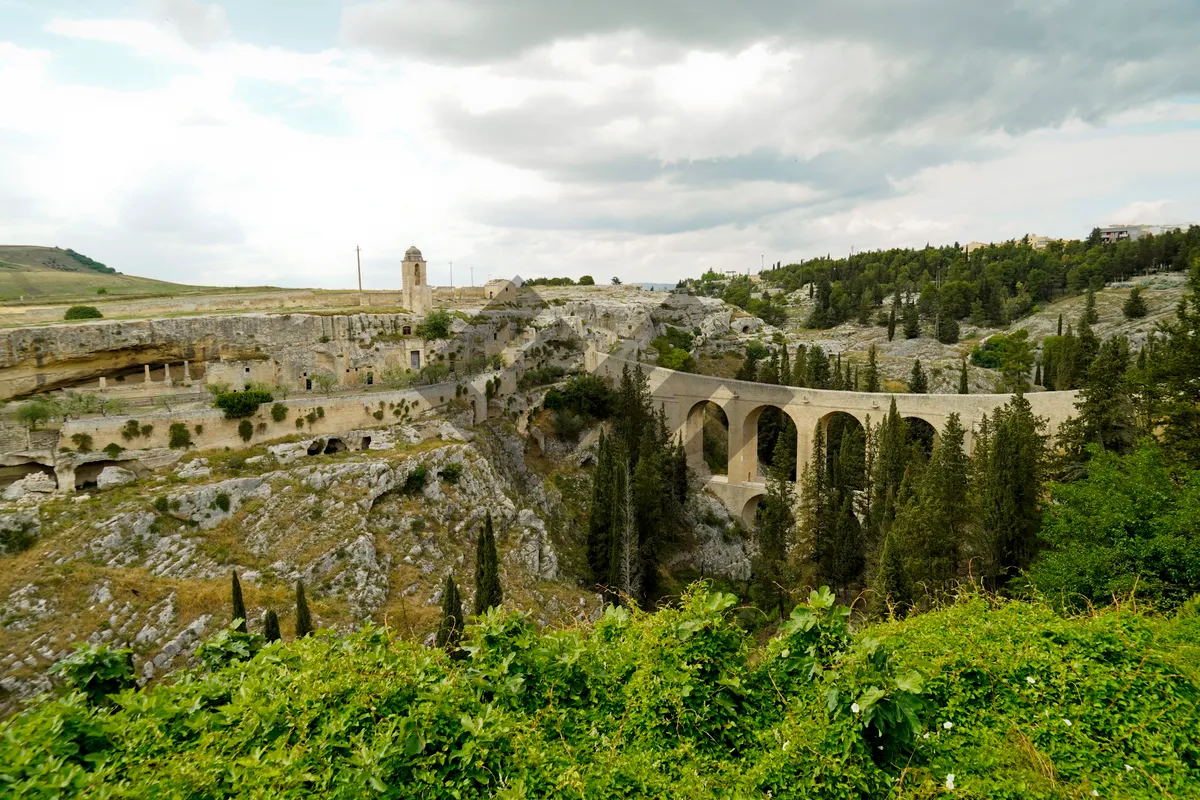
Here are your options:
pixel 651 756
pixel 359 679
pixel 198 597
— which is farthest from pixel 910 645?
pixel 198 597

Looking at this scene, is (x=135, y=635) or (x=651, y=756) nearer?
(x=651, y=756)

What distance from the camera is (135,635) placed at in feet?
54.0

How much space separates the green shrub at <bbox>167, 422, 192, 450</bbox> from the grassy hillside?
17.7 metres

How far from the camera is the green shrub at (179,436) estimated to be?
892 inches

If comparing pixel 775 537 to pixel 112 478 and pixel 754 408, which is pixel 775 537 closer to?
pixel 754 408

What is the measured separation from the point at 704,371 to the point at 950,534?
3421 centimetres

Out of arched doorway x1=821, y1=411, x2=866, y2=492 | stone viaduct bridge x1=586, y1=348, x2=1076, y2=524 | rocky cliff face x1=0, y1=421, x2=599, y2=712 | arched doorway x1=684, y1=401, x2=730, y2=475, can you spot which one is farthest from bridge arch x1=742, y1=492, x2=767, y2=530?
rocky cliff face x1=0, y1=421, x2=599, y2=712

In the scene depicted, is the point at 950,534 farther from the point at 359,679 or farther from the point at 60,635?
the point at 60,635

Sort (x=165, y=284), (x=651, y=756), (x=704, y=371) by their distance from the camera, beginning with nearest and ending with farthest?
(x=651, y=756) → (x=704, y=371) → (x=165, y=284)

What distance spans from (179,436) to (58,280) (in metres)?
49.0

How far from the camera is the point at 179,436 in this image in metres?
22.8

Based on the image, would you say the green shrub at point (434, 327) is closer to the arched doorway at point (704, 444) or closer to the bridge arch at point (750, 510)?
the arched doorway at point (704, 444)

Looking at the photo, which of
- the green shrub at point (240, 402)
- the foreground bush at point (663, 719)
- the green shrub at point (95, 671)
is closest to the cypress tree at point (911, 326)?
the green shrub at point (240, 402)

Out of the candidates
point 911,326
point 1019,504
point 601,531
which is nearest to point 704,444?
point 601,531
